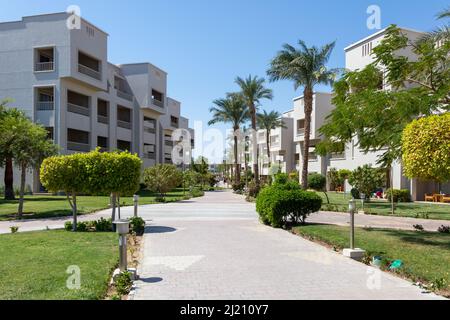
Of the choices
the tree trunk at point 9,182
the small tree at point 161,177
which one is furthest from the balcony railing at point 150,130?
the tree trunk at point 9,182

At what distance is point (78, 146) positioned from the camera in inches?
1416

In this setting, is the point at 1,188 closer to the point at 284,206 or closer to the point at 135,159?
the point at 135,159

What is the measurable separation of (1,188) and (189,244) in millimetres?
29224

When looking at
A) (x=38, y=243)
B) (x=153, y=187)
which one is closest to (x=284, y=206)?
(x=38, y=243)

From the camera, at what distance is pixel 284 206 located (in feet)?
45.7

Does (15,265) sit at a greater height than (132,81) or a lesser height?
lesser

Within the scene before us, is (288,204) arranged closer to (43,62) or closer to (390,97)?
(390,97)

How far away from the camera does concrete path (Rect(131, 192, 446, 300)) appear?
6.05m

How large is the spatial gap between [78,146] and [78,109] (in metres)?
3.42


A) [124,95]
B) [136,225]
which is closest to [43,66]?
[124,95]

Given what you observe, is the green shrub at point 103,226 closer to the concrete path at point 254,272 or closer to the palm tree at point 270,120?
the concrete path at point 254,272

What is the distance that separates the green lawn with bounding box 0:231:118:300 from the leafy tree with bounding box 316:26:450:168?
294 inches

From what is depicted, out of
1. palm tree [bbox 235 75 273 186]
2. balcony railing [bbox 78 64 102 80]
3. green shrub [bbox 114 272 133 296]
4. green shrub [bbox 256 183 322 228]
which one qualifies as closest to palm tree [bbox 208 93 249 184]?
palm tree [bbox 235 75 273 186]

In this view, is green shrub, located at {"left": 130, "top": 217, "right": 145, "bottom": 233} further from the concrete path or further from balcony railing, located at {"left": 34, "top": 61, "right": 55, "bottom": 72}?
balcony railing, located at {"left": 34, "top": 61, "right": 55, "bottom": 72}
